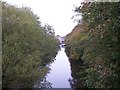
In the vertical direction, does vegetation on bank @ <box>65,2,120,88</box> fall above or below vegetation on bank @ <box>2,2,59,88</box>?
below

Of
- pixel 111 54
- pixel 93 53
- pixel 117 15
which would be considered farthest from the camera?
pixel 93 53

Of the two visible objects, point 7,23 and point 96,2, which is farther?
point 7,23

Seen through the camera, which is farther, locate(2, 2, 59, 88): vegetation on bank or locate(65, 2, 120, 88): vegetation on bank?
locate(2, 2, 59, 88): vegetation on bank

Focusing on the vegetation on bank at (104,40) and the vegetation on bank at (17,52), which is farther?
the vegetation on bank at (17,52)

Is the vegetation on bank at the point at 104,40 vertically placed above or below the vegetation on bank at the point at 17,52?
below

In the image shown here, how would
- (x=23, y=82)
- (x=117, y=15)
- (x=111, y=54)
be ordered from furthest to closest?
(x=23, y=82) < (x=111, y=54) < (x=117, y=15)

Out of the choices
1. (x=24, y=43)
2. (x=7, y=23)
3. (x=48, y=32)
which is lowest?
(x=24, y=43)

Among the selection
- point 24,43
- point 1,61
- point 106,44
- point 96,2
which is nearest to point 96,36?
point 106,44

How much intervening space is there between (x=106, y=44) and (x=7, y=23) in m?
12.6

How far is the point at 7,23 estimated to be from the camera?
20.3m

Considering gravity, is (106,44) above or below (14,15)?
below

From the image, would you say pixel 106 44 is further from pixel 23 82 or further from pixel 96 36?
pixel 23 82

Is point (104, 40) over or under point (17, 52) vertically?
under

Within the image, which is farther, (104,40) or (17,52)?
(17,52)
